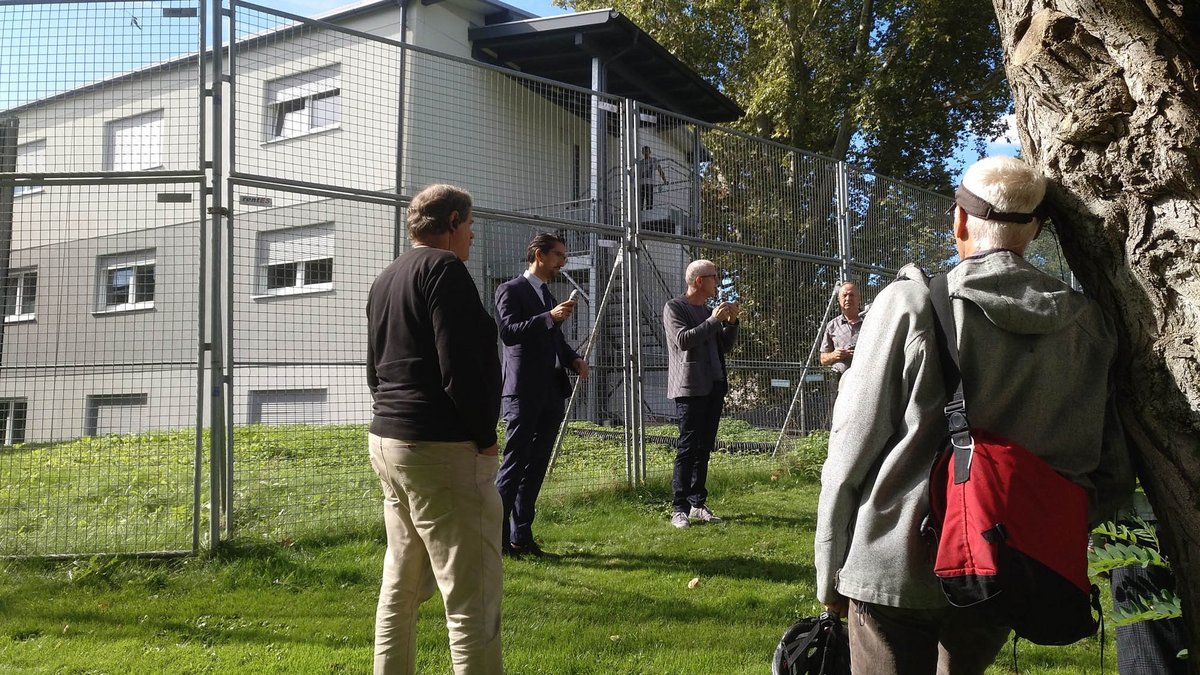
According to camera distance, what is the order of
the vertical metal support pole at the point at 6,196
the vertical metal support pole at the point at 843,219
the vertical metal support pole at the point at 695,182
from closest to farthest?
the vertical metal support pole at the point at 6,196 → the vertical metal support pole at the point at 695,182 → the vertical metal support pole at the point at 843,219

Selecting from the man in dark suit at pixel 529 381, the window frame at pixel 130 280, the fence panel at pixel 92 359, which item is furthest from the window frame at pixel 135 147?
the man in dark suit at pixel 529 381

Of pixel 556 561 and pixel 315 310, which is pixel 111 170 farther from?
pixel 556 561

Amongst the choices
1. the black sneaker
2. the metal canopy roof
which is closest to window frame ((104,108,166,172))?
the black sneaker

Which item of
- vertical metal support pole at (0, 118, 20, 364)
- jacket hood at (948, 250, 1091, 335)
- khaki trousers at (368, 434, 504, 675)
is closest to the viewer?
jacket hood at (948, 250, 1091, 335)

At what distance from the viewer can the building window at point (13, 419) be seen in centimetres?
520

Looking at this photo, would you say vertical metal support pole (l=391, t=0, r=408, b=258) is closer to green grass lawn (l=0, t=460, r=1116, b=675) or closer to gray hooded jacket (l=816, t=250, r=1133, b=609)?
green grass lawn (l=0, t=460, r=1116, b=675)

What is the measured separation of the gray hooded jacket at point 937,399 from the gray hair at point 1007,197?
0.06 metres

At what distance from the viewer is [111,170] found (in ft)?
17.3

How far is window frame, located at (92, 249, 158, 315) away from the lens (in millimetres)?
5402

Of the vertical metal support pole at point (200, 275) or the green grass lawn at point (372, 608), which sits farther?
the vertical metal support pole at point (200, 275)

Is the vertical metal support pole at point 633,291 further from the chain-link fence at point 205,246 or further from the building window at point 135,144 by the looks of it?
the building window at point 135,144

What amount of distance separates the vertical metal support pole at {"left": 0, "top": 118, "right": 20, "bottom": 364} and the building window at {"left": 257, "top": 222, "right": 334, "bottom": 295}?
4.85 ft

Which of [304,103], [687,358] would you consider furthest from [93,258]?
[687,358]

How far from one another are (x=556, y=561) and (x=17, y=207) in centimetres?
399
